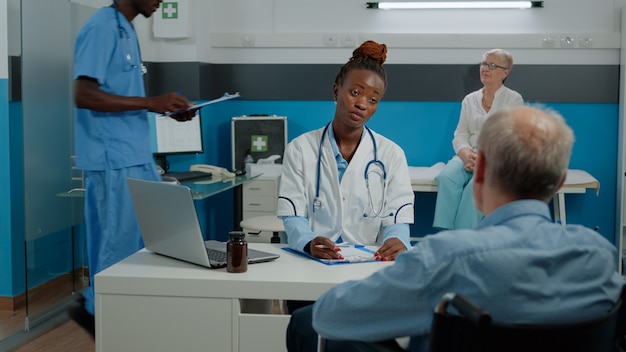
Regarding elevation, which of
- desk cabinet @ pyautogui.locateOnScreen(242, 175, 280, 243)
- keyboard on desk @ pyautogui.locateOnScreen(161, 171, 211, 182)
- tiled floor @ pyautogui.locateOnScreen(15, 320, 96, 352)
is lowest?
tiled floor @ pyautogui.locateOnScreen(15, 320, 96, 352)

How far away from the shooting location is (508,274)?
126cm

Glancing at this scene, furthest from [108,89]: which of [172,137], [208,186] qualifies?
[172,137]

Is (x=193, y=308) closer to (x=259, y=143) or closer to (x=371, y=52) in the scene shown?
(x=371, y=52)

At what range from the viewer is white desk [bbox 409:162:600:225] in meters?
5.03

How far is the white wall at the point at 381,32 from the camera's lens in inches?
226

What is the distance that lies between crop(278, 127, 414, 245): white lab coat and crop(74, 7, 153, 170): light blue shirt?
686 mm

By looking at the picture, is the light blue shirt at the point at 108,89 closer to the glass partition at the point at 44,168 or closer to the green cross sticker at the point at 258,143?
the glass partition at the point at 44,168

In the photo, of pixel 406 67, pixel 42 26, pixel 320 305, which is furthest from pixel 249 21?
pixel 320 305

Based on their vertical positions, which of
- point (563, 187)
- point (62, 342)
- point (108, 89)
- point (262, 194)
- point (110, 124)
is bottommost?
point (62, 342)

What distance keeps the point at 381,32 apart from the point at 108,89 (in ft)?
10.8

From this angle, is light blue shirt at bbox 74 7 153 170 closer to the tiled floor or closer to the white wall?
the tiled floor

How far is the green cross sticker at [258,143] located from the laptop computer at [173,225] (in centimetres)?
349

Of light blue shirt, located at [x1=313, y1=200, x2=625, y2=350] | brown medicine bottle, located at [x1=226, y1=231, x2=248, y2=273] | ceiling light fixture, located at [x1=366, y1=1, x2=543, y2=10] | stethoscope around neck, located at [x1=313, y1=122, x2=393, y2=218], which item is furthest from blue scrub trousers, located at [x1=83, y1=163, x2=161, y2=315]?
ceiling light fixture, located at [x1=366, y1=1, x2=543, y2=10]

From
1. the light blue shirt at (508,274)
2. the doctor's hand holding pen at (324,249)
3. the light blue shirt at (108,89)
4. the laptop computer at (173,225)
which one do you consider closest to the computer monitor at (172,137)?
the light blue shirt at (108,89)
